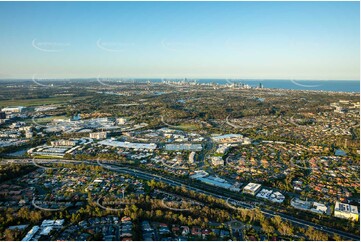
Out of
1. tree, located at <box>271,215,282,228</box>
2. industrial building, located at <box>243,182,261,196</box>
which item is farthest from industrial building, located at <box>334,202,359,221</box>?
industrial building, located at <box>243,182,261,196</box>

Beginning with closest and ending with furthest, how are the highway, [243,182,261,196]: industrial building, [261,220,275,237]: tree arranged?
[261,220,275,237]: tree < the highway < [243,182,261,196]: industrial building

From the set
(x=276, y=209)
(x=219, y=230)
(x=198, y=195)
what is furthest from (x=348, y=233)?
(x=198, y=195)

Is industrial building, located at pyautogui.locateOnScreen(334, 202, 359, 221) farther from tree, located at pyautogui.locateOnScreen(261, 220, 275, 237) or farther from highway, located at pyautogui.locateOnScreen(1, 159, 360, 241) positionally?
tree, located at pyautogui.locateOnScreen(261, 220, 275, 237)

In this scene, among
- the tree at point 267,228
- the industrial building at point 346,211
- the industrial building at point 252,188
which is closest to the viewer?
the tree at point 267,228

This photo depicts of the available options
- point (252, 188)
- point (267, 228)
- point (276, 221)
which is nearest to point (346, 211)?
point (276, 221)

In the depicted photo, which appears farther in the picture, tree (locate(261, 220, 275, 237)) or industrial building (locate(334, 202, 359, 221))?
industrial building (locate(334, 202, 359, 221))

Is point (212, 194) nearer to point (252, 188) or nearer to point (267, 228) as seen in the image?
point (252, 188)

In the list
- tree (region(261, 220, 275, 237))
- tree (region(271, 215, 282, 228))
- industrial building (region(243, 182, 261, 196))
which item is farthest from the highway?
industrial building (region(243, 182, 261, 196))

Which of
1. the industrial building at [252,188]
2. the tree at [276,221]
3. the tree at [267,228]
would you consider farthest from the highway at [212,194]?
the industrial building at [252,188]

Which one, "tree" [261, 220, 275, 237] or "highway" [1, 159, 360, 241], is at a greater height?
"tree" [261, 220, 275, 237]

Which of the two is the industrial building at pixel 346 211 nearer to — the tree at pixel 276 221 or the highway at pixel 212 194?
the highway at pixel 212 194

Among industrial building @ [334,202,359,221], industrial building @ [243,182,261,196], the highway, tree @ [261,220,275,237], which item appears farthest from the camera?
industrial building @ [243,182,261,196]
